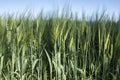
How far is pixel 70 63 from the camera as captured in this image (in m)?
3.05

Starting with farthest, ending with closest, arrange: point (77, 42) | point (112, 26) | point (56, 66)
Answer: point (112, 26)
point (77, 42)
point (56, 66)

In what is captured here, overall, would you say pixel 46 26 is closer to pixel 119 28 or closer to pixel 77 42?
pixel 77 42

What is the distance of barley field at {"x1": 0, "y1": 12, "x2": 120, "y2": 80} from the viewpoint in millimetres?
3047

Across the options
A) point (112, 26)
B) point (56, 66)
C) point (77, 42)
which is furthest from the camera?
point (112, 26)

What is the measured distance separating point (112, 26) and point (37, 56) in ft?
3.31

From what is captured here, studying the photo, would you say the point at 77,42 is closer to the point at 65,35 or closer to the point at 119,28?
the point at 65,35

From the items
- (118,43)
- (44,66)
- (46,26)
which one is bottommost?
(44,66)

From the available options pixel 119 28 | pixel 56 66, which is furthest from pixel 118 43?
pixel 56 66

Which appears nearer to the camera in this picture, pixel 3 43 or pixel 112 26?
pixel 3 43

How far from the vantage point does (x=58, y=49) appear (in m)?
3.17

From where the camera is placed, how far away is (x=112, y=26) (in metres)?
3.42

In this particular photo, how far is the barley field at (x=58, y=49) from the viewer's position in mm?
3047

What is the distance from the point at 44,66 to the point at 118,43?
89 centimetres

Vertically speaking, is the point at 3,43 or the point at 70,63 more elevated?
the point at 3,43
